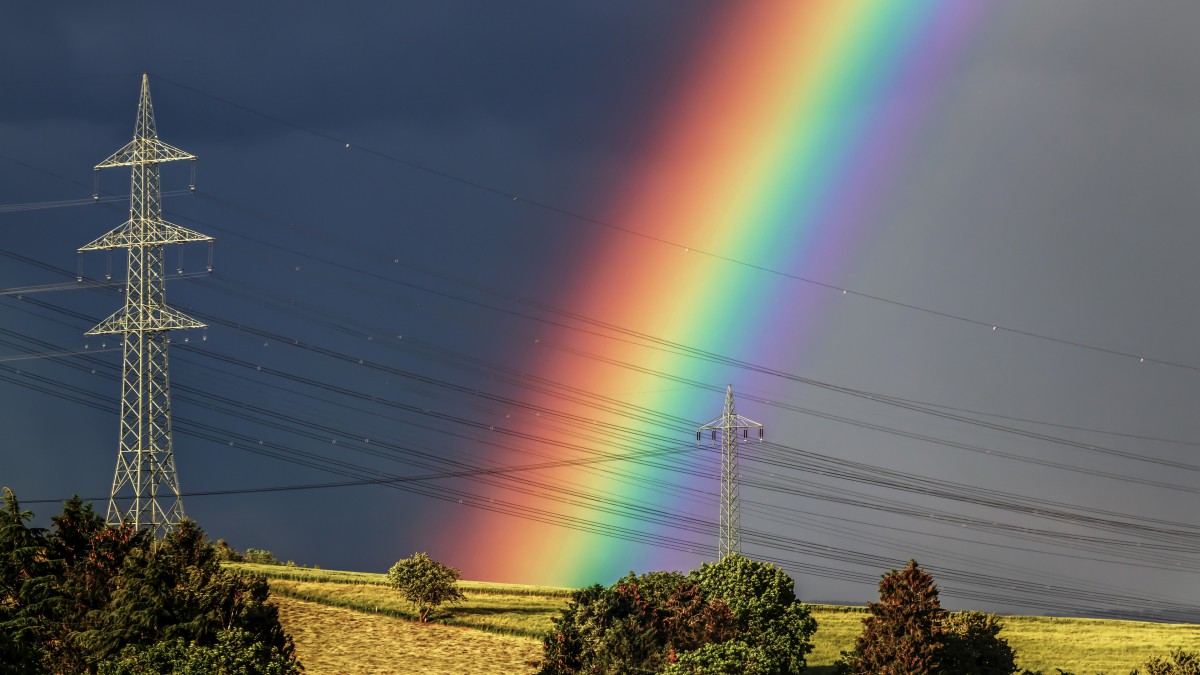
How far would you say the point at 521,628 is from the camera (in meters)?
140

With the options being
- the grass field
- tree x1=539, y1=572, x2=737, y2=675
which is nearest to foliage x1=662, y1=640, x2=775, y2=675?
Result: tree x1=539, y1=572, x2=737, y2=675

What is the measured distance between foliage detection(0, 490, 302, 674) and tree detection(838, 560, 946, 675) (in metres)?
48.9

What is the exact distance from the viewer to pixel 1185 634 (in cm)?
17175

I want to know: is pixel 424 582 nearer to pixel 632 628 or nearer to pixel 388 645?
pixel 388 645

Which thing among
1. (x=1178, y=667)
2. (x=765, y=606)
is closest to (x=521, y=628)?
(x=765, y=606)

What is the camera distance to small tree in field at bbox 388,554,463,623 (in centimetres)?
14350

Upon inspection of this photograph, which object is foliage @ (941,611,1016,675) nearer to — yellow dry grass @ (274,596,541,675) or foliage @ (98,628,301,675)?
yellow dry grass @ (274,596,541,675)

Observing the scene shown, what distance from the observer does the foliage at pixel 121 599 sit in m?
89.6

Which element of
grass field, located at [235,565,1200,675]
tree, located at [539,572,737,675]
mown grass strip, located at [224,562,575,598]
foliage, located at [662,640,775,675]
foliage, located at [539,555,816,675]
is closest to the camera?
foliage, located at [662,640,775,675]

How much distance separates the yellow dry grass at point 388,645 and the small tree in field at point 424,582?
3.65 meters

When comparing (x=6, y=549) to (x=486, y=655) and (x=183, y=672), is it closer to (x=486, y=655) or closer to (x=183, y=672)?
(x=183, y=672)

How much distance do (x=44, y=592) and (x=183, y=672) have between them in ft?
Result: 54.6

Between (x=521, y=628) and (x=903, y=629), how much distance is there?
44620mm

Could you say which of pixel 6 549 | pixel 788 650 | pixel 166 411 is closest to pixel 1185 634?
pixel 788 650
